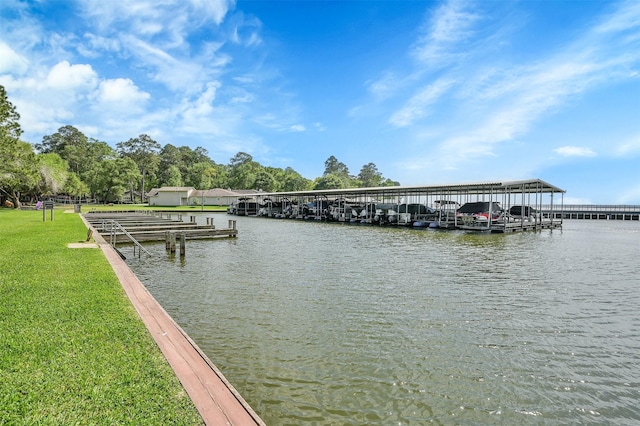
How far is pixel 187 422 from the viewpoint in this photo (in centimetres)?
288

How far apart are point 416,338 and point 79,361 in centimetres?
461

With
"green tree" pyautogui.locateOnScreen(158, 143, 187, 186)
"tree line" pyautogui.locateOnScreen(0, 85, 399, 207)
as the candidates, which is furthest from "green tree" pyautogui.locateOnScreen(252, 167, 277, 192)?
"green tree" pyautogui.locateOnScreen(158, 143, 187, 186)

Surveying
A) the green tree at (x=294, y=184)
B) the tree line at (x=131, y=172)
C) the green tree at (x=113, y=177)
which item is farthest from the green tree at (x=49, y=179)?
the green tree at (x=294, y=184)

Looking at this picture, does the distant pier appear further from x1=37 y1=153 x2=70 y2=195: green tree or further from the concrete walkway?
x1=37 y1=153 x2=70 y2=195: green tree

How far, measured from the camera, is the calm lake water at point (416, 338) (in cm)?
420

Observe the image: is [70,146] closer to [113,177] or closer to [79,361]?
[113,177]

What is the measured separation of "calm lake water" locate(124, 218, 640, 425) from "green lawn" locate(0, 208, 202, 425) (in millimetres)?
1187

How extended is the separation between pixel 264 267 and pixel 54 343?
8.01 meters

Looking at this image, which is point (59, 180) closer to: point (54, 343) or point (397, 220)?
point (397, 220)

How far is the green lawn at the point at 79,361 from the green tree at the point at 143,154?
87.2 meters

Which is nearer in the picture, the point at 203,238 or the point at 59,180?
the point at 203,238

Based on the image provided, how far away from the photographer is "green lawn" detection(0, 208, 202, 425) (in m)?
2.96

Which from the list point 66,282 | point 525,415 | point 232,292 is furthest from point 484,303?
point 66,282

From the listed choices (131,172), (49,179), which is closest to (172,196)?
(131,172)
